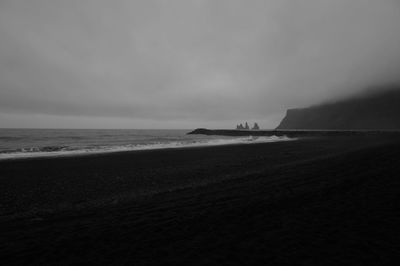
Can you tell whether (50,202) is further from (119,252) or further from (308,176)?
(308,176)

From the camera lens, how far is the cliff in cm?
13962

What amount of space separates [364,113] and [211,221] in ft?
587

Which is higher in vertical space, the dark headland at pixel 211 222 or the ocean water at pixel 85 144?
the ocean water at pixel 85 144

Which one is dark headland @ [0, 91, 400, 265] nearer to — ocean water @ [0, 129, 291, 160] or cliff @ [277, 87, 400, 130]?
ocean water @ [0, 129, 291, 160]

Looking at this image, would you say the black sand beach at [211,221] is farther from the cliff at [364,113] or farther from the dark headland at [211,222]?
the cliff at [364,113]

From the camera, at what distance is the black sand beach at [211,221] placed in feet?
15.5

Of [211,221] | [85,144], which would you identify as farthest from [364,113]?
[211,221]

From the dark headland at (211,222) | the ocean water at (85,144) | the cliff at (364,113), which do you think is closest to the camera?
the dark headland at (211,222)

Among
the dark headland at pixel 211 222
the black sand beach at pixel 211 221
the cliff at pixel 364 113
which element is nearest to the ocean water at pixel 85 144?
the dark headland at pixel 211 222

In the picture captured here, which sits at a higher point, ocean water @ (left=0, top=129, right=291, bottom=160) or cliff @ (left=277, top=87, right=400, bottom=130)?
cliff @ (left=277, top=87, right=400, bottom=130)

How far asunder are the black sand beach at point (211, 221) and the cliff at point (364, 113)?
154 meters

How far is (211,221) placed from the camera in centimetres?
658

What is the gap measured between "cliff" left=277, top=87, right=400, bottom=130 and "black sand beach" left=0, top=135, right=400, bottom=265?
154 meters

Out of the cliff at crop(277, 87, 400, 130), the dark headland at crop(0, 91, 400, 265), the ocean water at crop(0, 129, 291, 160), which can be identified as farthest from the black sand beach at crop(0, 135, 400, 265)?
the cliff at crop(277, 87, 400, 130)
